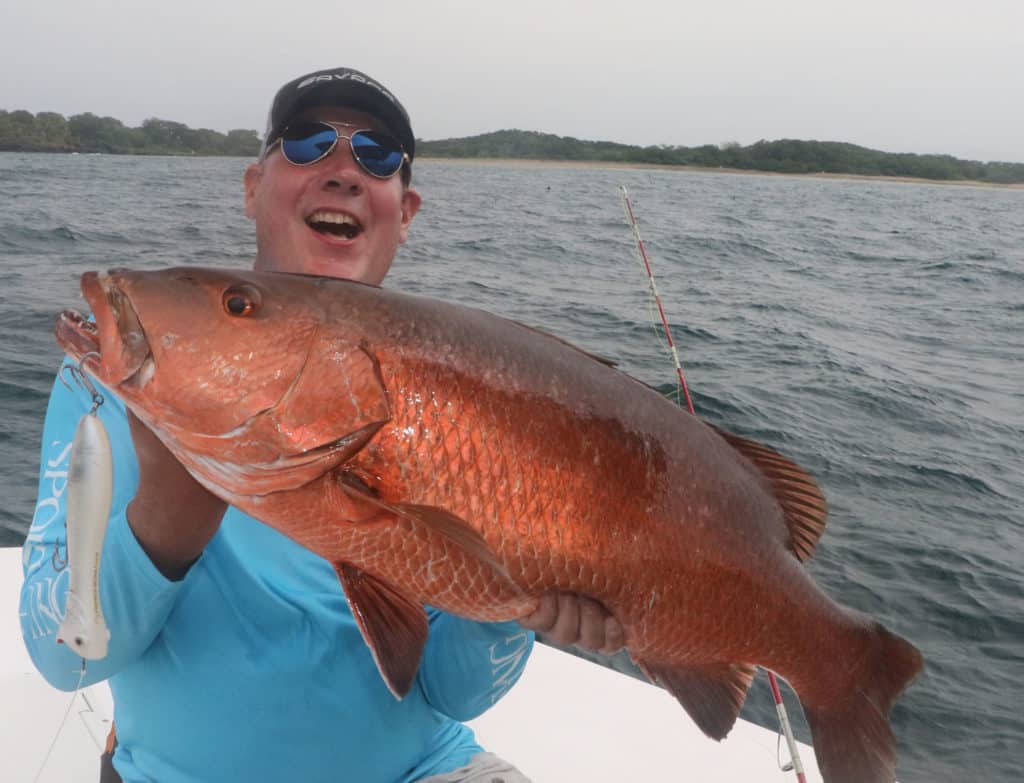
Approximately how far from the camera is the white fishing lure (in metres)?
1.60

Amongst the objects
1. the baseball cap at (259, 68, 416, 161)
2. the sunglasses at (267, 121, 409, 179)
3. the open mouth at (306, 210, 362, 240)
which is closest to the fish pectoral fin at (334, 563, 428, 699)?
the open mouth at (306, 210, 362, 240)

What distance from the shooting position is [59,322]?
155 centimetres

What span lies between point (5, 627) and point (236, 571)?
7.77 feet

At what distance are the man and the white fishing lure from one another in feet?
0.22

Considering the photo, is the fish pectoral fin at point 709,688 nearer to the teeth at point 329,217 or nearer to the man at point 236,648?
the man at point 236,648

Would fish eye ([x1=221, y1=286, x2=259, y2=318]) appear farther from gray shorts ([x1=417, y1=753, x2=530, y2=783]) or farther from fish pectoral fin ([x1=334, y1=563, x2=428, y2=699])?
gray shorts ([x1=417, y1=753, x2=530, y2=783])

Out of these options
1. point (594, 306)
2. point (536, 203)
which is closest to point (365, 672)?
point (594, 306)

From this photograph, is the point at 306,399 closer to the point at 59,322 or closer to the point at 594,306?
the point at 59,322

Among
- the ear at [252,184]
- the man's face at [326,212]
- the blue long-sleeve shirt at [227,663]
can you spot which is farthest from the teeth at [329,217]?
the blue long-sleeve shirt at [227,663]

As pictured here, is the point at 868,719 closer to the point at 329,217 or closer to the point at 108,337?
the point at 108,337

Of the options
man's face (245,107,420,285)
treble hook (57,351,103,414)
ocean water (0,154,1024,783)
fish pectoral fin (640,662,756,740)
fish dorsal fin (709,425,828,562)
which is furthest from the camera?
ocean water (0,154,1024,783)

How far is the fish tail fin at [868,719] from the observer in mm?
2252

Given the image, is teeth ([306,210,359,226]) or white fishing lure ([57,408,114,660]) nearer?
white fishing lure ([57,408,114,660])

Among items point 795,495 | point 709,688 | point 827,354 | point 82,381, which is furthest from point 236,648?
point 827,354
